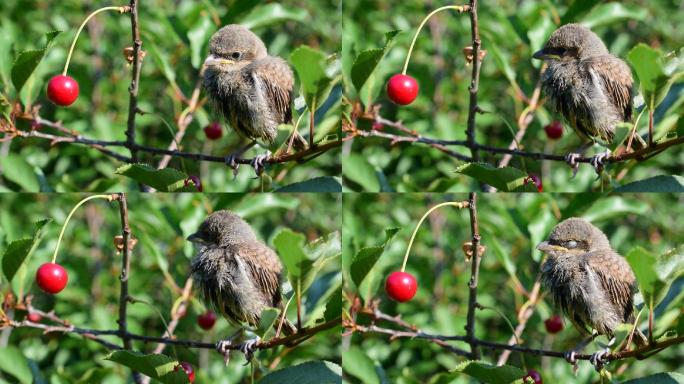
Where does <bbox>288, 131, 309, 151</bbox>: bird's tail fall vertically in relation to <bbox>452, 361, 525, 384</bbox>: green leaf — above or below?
above

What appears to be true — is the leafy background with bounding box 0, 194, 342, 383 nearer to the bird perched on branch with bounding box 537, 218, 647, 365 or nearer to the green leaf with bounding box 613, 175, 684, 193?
the bird perched on branch with bounding box 537, 218, 647, 365

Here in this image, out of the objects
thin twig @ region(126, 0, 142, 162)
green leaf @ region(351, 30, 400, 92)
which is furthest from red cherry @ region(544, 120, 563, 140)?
thin twig @ region(126, 0, 142, 162)

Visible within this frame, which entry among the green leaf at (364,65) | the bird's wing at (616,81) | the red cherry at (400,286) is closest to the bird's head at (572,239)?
the bird's wing at (616,81)

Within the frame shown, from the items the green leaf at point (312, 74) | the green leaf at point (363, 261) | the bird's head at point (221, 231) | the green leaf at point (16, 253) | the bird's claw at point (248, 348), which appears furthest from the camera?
the bird's head at point (221, 231)

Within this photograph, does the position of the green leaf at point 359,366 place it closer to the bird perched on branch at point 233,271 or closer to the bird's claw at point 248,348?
the bird perched on branch at point 233,271

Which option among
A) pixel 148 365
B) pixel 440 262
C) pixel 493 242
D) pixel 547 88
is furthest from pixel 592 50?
pixel 148 365

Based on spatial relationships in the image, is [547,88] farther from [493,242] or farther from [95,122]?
[95,122]
